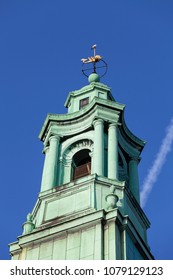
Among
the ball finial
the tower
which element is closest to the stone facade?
the tower

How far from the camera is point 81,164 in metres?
46.2

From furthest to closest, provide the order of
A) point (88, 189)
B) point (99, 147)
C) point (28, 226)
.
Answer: point (99, 147)
point (88, 189)
point (28, 226)

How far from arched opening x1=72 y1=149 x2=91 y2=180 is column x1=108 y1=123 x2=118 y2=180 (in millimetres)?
1646

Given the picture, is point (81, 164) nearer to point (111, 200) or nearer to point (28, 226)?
point (28, 226)

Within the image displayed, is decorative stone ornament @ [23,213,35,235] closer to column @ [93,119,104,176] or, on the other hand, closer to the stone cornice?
column @ [93,119,104,176]

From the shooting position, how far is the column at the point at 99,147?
140 feet

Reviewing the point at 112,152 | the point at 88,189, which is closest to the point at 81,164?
the point at 112,152

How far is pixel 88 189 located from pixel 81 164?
541 cm

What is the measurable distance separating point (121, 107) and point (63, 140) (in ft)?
12.7

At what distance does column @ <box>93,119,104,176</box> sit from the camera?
140ft

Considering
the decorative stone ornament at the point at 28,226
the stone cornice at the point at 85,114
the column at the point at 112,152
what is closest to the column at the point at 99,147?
the column at the point at 112,152

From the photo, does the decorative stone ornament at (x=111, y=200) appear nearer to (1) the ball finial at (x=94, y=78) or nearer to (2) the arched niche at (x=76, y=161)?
(2) the arched niche at (x=76, y=161)
